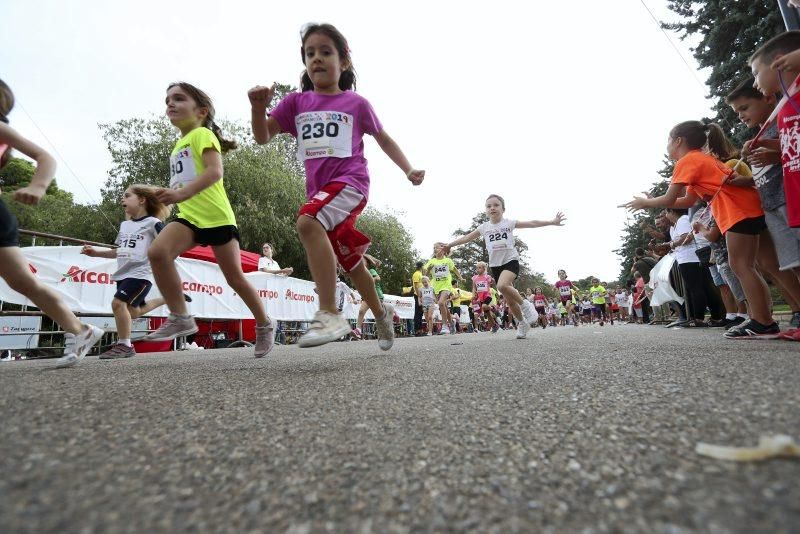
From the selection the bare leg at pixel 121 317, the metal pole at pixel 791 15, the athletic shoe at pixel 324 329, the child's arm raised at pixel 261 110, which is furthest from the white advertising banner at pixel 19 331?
the metal pole at pixel 791 15

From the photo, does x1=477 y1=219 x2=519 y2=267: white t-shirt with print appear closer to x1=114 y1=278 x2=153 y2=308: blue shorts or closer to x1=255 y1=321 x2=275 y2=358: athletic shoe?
x1=255 y1=321 x2=275 y2=358: athletic shoe

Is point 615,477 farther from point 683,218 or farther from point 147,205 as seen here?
point 683,218

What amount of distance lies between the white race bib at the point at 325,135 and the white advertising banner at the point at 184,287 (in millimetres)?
4145

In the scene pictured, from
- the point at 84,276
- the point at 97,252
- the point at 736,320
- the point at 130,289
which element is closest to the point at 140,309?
the point at 130,289

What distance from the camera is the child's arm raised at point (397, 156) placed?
10.1ft

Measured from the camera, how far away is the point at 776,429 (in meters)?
0.87

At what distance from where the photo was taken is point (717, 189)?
10.5ft

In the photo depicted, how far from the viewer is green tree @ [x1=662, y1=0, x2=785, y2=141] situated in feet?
33.2

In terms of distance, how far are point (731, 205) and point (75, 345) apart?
473cm

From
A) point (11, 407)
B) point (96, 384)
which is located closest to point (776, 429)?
point (11, 407)

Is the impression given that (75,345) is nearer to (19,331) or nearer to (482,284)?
(19,331)

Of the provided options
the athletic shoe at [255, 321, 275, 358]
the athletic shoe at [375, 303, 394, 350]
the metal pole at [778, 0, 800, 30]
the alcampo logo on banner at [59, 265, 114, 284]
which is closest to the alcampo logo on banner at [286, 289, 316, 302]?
the alcampo logo on banner at [59, 265, 114, 284]

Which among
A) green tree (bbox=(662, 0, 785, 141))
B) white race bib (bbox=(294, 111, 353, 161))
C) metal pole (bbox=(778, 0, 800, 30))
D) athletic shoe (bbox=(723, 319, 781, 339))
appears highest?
green tree (bbox=(662, 0, 785, 141))

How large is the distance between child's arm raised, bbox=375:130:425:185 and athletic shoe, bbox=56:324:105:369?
250cm
